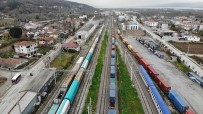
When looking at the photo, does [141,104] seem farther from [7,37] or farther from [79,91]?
[7,37]

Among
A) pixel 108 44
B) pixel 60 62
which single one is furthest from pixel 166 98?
pixel 108 44

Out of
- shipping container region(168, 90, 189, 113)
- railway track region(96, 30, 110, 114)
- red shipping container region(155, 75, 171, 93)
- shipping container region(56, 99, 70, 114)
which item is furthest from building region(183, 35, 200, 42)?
shipping container region(56, 99, 70, 114)

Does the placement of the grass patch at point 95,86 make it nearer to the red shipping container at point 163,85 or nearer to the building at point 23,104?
the building at point 23,104

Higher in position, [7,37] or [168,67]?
[7,37]

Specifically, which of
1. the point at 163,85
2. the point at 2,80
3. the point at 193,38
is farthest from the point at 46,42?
the point at 193,38

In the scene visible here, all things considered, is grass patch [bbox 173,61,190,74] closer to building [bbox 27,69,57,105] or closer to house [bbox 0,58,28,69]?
building [bbox 27,69,57,105]

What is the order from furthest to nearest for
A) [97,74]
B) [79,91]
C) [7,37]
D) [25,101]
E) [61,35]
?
1. [61,35]
2. [7,37]
3. [97,74]
4. [79,91]
5. [25,101]
